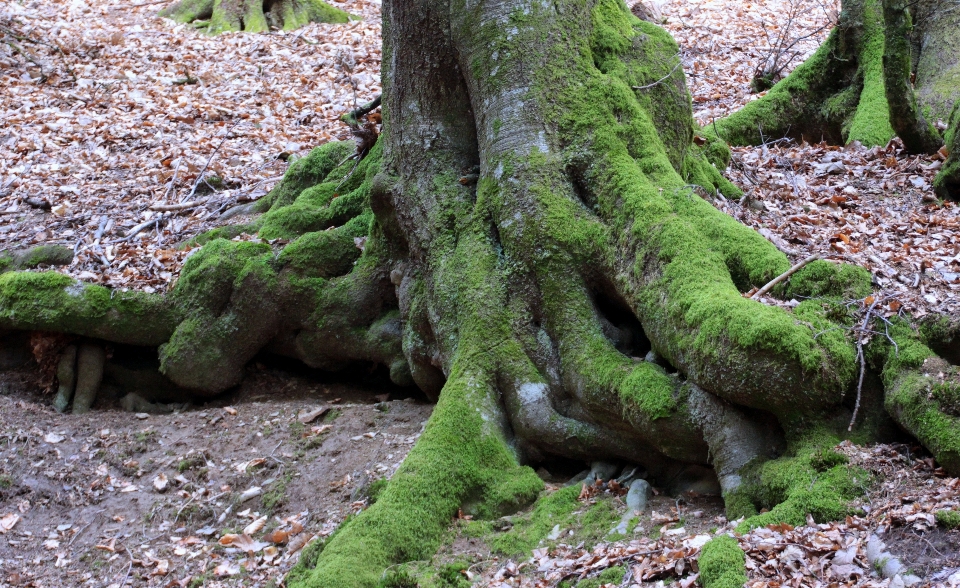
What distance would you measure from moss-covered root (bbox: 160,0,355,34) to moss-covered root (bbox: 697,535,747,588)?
1287 cm

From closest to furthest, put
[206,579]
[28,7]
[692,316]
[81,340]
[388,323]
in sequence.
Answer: [692,316] < [206,579] < [388,323] < [81,340] < [28,7]

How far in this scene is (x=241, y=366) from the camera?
23.2ft

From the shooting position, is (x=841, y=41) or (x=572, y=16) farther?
(x=841, y=41)

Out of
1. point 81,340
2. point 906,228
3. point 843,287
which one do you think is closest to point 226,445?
point 81,340

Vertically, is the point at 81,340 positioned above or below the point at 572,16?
below

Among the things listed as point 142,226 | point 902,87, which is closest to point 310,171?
point 142,226

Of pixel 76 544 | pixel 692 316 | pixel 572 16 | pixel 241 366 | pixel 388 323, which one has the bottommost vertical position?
pixel 76 544

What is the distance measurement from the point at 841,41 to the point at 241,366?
7274 millimetres

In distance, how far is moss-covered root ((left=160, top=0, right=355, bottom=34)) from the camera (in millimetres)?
14031

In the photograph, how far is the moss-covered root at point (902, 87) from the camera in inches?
254

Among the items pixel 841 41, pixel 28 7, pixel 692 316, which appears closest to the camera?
pixel 692 316

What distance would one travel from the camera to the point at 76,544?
5.18 meters

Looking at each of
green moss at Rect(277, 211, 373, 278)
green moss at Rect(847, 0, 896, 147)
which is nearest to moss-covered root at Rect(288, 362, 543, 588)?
green moss at Rect(277, 211, 373, 278)

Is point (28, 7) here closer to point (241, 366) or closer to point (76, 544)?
point (241, 366)
